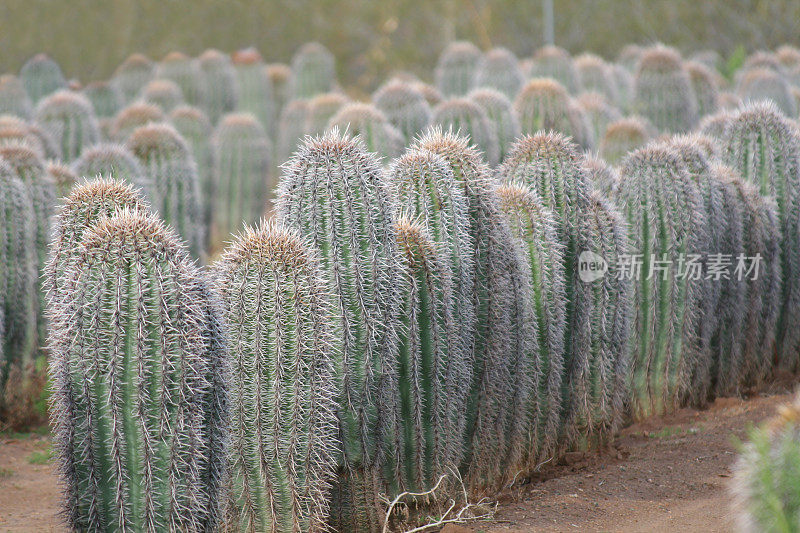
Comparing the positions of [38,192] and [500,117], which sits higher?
[500,117]

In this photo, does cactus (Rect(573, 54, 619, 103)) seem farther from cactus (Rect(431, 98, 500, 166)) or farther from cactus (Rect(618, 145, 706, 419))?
cactus (Rect(618, 145, 706, 419))

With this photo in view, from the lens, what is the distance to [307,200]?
383cm

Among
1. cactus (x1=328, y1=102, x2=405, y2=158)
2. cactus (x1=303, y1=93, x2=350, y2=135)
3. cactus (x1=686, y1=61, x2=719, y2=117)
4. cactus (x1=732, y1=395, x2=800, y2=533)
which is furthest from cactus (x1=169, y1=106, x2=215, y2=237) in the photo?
cactus (x1=732, y1=395, x2=800, y2=533)

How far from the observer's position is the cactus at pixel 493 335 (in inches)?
167

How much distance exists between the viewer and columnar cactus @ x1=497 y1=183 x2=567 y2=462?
456 cm

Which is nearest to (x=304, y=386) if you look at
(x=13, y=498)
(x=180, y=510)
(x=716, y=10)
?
(x=180, y=510)

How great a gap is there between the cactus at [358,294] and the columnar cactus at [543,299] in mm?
956

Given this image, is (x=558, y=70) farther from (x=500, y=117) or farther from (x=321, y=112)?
(x=500, y=117)

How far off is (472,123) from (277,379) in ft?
14.6

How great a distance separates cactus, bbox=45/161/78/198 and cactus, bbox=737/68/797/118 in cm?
683

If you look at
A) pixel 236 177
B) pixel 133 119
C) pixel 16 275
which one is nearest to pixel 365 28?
pixel 236 177

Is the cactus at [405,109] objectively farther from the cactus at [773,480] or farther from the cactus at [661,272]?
the cactus at [773,480]

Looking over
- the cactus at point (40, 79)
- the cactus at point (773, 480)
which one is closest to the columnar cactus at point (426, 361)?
the cactus at point (773, 480)

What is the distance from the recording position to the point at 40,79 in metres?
13.2
